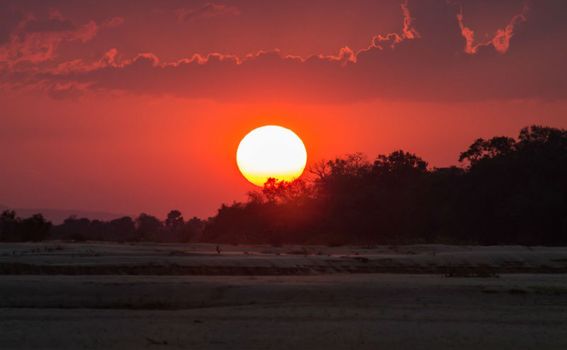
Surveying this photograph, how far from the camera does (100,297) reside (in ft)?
60.6

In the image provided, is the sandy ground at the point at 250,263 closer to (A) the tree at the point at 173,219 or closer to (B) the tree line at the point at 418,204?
(B) the tree line at the point at 418,204

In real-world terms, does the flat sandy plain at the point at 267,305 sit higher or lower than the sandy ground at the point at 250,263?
lower

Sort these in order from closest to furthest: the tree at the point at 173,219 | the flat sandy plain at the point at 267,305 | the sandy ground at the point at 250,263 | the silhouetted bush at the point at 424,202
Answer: the flat sandy plain at the point at 267,305
the sandy ground at the point at 250,263
the silhouetted bush at the point at 424,202
the tree at the point at 173,219

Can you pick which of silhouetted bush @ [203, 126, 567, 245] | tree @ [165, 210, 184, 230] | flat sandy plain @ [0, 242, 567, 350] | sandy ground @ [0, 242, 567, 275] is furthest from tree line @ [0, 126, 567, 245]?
tree @ [165, 210, 184, 230]

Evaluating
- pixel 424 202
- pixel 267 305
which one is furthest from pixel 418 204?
pixel 267 305

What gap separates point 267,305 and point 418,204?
37585 millimetres

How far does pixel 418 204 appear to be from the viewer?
177ft

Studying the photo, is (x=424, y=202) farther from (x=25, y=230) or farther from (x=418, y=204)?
(x=25, y=230)

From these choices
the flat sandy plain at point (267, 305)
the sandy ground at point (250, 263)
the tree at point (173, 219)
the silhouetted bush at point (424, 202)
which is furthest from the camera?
the tree at point (173, 219)

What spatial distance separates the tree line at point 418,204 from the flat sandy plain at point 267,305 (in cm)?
1857

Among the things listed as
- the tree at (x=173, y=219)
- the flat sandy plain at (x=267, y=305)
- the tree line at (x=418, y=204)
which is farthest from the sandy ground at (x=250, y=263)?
the tree at (x=173, y=219)

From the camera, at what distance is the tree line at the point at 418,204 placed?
4662cm

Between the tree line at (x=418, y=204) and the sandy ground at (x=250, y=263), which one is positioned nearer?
the sandy ground at (x=250, y=263)

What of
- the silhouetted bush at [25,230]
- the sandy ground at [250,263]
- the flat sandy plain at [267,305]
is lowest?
the flat sandy plain at [267,305]
